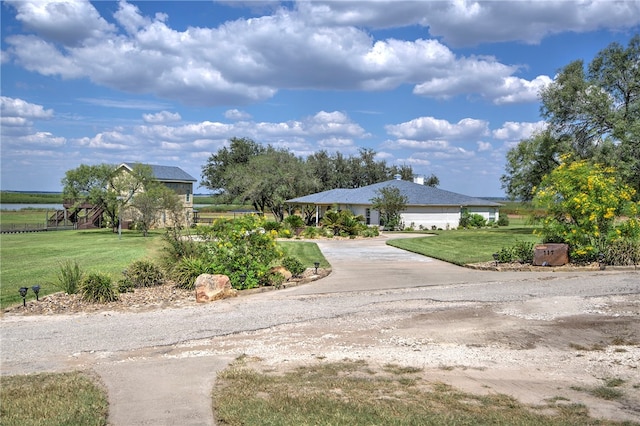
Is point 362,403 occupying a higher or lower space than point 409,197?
lower

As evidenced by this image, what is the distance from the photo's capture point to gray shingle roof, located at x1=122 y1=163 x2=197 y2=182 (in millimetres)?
53438

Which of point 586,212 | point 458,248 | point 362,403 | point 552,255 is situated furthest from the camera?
point 458,248

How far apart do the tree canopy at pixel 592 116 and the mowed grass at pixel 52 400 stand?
30541 millimetres

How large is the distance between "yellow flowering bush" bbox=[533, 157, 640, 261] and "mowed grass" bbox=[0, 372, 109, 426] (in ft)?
47.8

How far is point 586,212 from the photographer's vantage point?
1620 centimetres

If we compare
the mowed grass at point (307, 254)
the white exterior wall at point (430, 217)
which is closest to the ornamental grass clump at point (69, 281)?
the mowed grass at point (307, 254)

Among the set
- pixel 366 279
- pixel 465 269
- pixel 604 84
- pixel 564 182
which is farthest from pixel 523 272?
pixel 604 84

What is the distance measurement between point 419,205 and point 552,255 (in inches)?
1075

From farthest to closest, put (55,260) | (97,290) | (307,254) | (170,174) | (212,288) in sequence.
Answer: (170,174) → (307,254) → (55,260) → (212,288) → (97,290)

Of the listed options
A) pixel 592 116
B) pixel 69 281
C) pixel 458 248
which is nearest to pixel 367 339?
pixel 69 281

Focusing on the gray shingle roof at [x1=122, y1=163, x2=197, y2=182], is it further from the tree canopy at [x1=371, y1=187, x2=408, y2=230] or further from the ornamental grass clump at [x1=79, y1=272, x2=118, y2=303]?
the ornamental grass clump at [x1=79, y1=272, x2=118, y2=303]

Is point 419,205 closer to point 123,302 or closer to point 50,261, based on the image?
point 50,261

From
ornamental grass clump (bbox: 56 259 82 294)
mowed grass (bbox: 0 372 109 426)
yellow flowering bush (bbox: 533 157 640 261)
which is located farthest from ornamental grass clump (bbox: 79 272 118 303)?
yellow flowering bush (bbox: 533 157 640 261)

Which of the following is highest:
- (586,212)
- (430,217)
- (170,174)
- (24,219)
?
(170,174)
